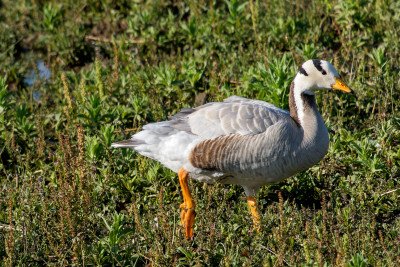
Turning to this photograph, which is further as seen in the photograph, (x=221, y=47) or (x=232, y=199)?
(x=221, y=47)

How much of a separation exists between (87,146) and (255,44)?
327 cm

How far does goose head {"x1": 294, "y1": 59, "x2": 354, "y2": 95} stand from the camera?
5.50 meters

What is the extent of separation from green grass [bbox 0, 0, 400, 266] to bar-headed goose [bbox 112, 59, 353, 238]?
0.26 meters

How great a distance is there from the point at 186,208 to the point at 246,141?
83 centimetres

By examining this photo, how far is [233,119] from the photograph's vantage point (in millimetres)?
5328

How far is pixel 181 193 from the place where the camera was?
6051 millimetres

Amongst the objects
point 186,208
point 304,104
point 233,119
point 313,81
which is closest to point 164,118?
point 233,119

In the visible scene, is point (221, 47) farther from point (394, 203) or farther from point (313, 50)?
point (394, 203)

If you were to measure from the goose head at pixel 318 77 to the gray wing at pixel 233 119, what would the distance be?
1.19ft

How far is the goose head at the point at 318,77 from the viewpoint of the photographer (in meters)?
5.50

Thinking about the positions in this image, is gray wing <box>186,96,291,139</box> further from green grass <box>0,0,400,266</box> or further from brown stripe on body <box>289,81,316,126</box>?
green grass <box>0,0,400,266</box>

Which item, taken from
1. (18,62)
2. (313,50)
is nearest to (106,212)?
(313,50)

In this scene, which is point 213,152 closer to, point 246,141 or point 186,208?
point 246,141

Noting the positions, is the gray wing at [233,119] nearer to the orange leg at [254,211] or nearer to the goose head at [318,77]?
the goose head at [318,77]
